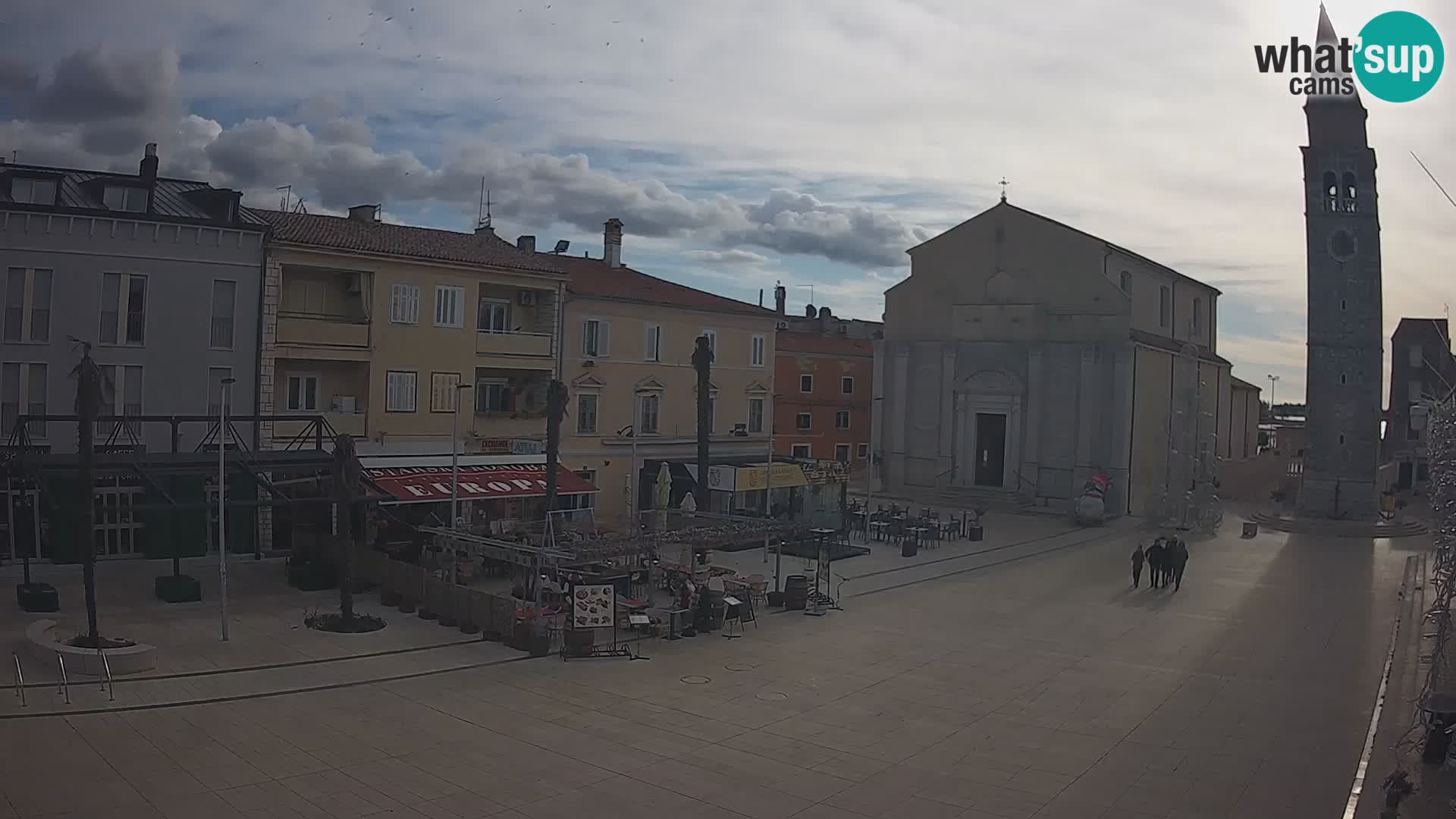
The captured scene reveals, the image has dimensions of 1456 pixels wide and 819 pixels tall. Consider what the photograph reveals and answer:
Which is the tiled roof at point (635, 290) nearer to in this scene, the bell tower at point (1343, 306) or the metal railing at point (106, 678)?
the metal railing at point (106, 678)

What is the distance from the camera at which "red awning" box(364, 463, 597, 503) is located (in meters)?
29.3

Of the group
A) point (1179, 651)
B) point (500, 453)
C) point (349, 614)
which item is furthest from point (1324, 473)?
point (349, 614)

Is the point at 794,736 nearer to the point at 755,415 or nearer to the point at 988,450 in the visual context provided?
the point at 755,415

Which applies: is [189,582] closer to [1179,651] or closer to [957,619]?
[957,619]

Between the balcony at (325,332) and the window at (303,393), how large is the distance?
4.11 feet

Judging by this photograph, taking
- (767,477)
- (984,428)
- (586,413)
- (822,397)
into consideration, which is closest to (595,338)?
(586,413)

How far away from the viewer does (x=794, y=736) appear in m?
16.5

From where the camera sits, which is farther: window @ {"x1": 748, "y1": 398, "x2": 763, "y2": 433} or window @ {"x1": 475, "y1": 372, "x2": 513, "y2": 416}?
window @ {"x1": 748, "y1": 398, "x2": 763, "y2": 433}

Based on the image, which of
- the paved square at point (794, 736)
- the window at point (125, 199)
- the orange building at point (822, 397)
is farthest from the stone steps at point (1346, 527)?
the window at point (125, 199)

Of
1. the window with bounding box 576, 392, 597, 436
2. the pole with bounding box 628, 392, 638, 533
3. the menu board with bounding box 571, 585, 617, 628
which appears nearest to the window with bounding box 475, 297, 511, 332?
the window with bounding box 576, 392, 597, 436

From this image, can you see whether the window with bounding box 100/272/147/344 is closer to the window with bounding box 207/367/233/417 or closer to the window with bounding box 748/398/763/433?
the window with bounding box 207/367/233/417

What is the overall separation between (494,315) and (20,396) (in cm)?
1439

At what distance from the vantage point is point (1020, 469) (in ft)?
179

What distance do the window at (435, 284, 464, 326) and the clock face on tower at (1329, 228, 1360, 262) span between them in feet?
140
